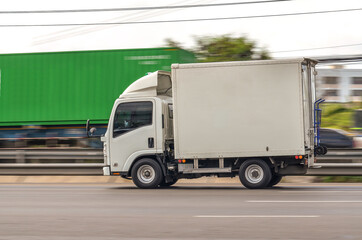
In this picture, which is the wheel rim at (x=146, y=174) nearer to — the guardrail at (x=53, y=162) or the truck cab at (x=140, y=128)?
the truck cab at (x=140, y=128)

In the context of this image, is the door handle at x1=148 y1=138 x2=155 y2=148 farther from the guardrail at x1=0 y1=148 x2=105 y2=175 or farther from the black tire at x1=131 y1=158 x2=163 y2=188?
the guardrail at x1=0 y1=148 x2=105 y2=175

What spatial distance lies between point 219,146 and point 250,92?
1.37 m

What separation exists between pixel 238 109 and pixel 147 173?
2.60 meters

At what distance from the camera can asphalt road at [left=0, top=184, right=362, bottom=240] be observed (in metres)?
7.78

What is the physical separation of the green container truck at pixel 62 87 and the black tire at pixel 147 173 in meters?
9.03

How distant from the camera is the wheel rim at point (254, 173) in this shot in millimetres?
14336

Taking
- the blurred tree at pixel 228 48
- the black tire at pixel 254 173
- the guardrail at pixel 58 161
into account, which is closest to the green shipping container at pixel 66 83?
the guardrail at pixel 58 161

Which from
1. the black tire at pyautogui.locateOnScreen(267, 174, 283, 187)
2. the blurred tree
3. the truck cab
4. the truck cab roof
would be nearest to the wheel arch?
the truck cab

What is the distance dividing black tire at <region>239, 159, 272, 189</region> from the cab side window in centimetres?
235

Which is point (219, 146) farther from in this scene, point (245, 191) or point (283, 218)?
point (283, 218)

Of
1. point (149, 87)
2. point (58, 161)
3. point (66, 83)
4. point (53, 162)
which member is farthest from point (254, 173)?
point (66, 83)

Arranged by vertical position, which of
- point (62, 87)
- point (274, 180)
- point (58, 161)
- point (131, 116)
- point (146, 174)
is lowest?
point (274, 180)

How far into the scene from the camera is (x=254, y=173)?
567 inches

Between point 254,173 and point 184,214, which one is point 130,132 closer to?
point 254,173
